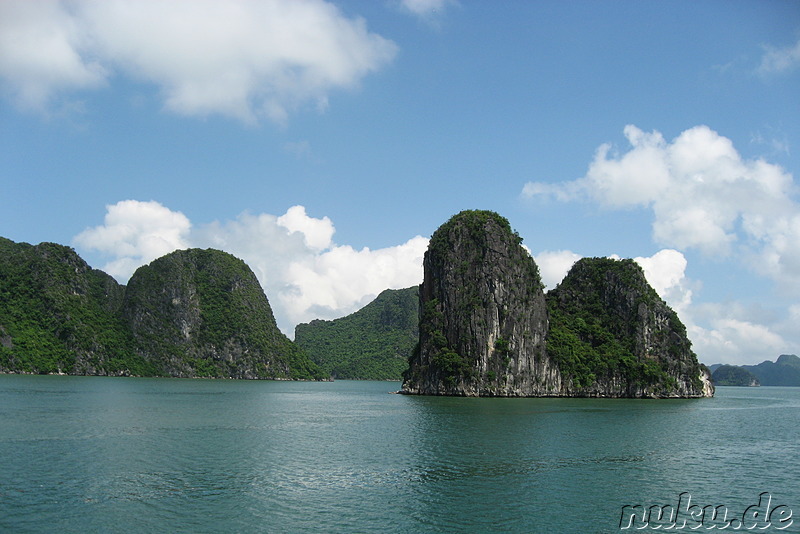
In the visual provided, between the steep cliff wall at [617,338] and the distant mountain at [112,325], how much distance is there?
355 feet

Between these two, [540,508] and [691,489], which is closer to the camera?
[540,508]

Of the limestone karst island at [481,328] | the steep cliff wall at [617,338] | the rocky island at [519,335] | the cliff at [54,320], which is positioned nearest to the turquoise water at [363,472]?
the rocky island at [519,335]

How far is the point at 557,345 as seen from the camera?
10656 centimetres

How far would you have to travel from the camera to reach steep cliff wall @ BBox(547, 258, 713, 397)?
107219mm

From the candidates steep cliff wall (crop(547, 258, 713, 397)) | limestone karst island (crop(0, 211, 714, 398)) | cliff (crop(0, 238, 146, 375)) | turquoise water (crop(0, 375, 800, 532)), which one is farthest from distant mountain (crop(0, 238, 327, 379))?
turquoise water (crop(0, 375, 800, 532))

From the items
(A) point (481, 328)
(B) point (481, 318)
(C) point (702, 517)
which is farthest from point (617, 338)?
(C) point (702, 517)

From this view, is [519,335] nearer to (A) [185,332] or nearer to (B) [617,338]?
→ (B) [617,338]

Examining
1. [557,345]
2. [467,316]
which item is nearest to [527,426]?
[467,316]

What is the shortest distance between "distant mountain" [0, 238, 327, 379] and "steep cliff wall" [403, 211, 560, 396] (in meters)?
98.2

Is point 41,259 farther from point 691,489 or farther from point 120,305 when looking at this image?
point 691,489

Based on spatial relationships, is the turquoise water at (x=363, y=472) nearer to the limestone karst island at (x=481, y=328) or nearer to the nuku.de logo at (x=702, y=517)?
the nuku.de logo at (x=702, y=517)

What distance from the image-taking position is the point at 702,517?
2284 centimetres

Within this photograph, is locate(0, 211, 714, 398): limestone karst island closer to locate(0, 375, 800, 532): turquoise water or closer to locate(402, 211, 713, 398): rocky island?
locate(402, 211, 713, 398): rocky island

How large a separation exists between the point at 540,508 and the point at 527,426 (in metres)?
27.6
